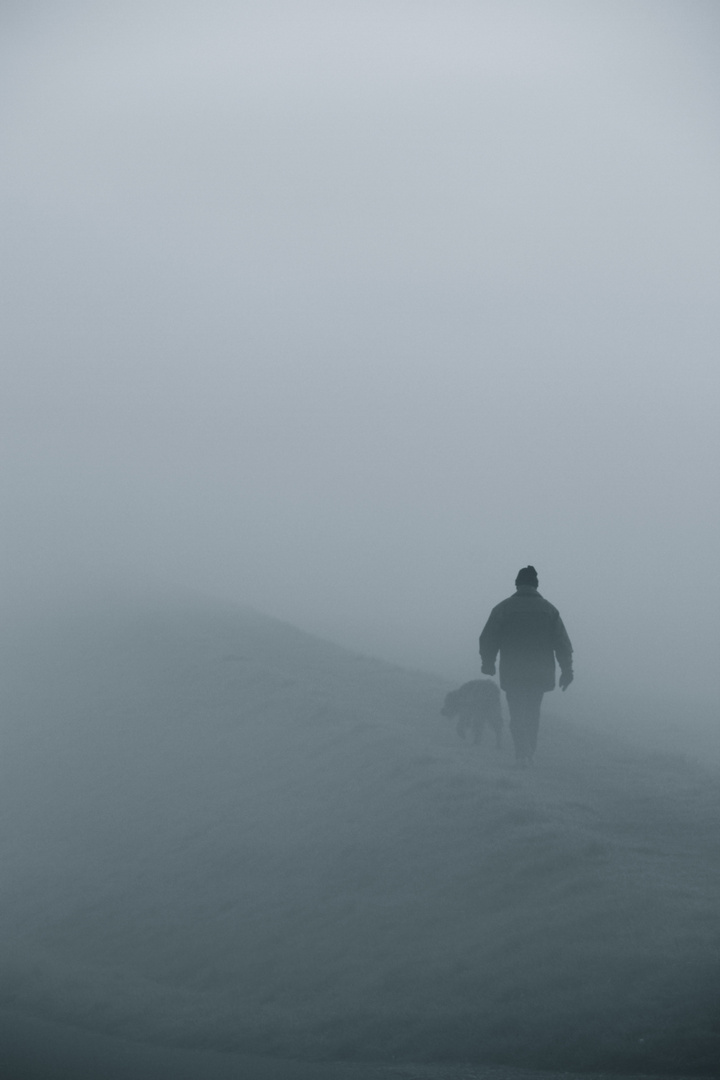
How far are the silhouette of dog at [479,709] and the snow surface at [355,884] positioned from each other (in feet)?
1.60

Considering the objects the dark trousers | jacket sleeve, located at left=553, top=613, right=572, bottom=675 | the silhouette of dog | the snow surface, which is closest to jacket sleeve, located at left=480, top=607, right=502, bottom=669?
the dark trousers

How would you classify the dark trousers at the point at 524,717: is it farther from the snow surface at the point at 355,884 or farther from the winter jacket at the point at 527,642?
the snow surface at the point at 355,884

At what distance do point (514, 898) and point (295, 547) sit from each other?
Result: 3517 inches

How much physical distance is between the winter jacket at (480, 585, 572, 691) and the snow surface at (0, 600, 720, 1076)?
121cm

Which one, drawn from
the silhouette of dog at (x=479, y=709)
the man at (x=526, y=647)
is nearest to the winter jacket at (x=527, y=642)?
the man at (x=526, y=647)

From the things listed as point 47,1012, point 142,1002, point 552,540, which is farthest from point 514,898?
point 552,540

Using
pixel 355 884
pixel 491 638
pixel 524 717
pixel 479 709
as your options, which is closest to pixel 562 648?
pixel 491 638

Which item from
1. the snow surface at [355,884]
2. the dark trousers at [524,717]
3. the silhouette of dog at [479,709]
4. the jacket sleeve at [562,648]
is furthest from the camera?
the silhouette of dog at [479,709]

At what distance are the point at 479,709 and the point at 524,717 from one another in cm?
193

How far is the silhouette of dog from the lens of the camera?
1655 centimetres

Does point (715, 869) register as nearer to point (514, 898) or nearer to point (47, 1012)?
point (514, 898)

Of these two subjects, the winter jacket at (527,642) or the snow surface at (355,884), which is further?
the winter jacket at (527,642)

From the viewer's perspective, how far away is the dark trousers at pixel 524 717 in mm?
14549

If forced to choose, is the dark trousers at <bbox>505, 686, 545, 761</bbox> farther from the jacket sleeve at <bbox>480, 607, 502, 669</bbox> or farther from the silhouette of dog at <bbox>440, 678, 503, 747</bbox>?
the silhouette of dog at <bbox>440, 678, 503, 747</bbox>
